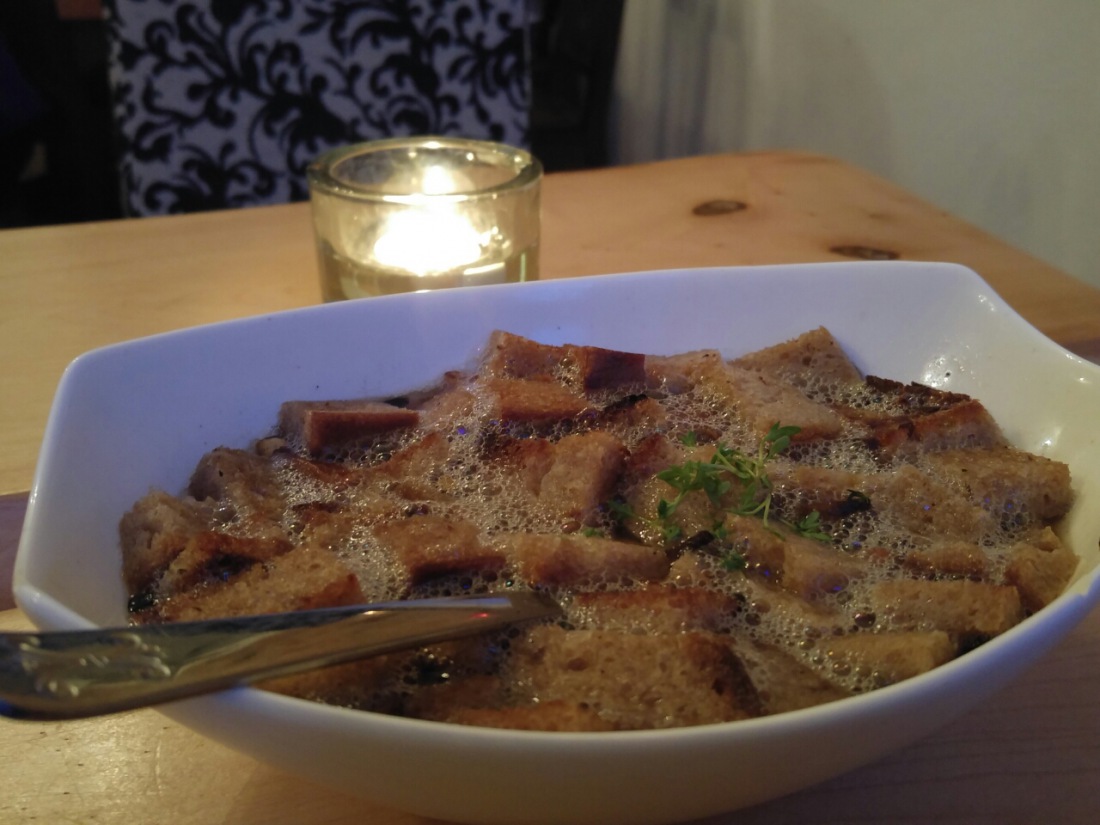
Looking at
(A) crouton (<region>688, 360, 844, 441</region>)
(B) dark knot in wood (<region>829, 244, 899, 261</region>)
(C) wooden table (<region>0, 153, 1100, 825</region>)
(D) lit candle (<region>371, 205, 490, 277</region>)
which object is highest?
(D) lit candle (<region>371, 205, 490, 277</region>)

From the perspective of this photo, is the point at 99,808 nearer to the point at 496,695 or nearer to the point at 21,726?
the point at 21,726

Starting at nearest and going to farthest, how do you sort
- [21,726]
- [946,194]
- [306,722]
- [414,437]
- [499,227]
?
[306,722] → [21,726] → [414,437] → [499,227] → [946,194]

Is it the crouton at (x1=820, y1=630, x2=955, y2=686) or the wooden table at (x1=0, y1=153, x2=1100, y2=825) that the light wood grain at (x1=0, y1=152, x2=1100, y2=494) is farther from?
the crouton at (x1=820, y1=630, x2=955, y2=686)

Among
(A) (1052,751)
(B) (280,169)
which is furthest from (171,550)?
(B) (280,169)

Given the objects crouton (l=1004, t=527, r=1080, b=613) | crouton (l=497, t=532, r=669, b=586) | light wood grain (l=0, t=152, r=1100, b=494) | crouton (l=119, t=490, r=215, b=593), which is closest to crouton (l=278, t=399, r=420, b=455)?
crouton (l=119, t=490, r=215, b=593)

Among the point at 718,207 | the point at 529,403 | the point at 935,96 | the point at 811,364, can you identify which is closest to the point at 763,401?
the point at 811,364

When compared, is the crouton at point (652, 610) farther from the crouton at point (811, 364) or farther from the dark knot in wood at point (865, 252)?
the dark knot in wood at point (865, 252)
